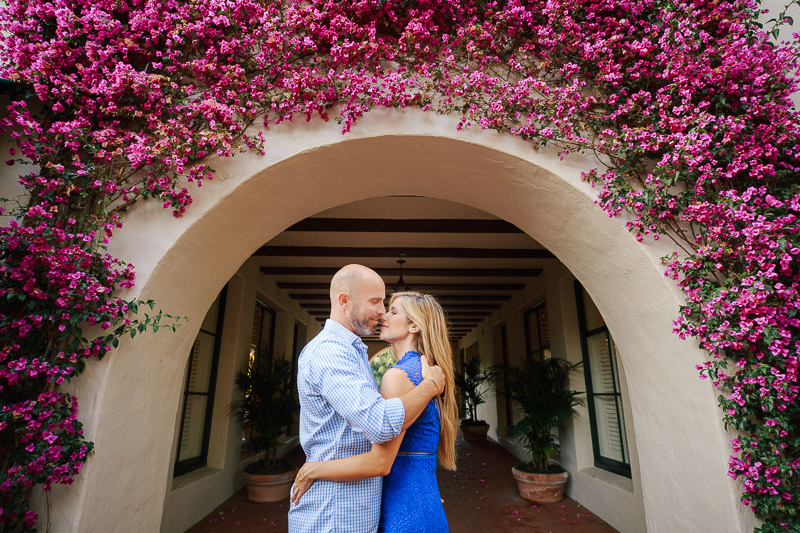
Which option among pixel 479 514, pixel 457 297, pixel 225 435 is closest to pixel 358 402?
pixel 479 514

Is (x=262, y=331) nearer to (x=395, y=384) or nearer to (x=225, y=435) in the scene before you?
(x=225, y=435)

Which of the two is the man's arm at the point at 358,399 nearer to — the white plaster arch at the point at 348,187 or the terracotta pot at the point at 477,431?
the white plaster arch at the point at 348,187

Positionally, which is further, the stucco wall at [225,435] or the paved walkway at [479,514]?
the paved walkway at [479,514]

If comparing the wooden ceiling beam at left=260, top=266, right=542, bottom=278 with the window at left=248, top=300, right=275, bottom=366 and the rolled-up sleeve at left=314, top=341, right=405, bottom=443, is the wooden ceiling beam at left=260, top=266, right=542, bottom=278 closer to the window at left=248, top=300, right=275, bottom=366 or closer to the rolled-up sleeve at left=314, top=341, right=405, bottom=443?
the window at left=248, top=300, right=275, bottom=366

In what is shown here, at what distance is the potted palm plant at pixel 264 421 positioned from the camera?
4.74 meters

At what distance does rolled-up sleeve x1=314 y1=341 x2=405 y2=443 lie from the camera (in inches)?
46.4

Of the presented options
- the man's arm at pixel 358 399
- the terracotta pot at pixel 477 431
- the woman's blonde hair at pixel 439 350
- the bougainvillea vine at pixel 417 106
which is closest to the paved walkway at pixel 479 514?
the bougainvillea vine at pixel 417 106

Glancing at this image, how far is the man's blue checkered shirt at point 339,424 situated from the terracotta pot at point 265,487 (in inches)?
152

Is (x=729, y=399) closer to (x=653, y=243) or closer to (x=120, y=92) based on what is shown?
(x=653, y=243)

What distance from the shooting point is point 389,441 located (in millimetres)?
1279

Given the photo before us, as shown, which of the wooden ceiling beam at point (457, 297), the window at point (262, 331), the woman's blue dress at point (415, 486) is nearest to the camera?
the woman's blue dress at point (415, 486)

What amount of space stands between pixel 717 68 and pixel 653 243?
2.86ft

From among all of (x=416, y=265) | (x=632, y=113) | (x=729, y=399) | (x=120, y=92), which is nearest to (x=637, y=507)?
(x=729, y=399)

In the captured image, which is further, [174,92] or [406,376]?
[174,92]
